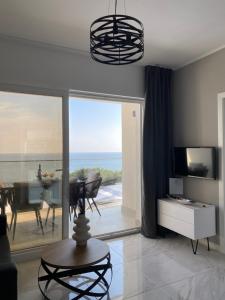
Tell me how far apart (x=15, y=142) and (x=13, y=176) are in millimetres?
437

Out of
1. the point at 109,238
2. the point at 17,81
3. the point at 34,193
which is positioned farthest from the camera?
the point at 109,238

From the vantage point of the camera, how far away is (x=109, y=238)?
3918 mm

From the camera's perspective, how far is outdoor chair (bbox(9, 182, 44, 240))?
326 centimetres

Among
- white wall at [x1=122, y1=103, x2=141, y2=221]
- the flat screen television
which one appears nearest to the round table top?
the flat screen television

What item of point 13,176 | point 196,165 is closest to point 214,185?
point 196,165

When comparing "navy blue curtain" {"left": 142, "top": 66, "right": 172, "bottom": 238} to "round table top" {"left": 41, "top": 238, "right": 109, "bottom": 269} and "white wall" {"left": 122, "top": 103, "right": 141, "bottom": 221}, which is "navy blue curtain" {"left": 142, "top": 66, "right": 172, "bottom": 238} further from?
"round table top" {"left": 41, "top": 238, "right": 109, "bottom": 269}

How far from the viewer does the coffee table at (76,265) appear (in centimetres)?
215

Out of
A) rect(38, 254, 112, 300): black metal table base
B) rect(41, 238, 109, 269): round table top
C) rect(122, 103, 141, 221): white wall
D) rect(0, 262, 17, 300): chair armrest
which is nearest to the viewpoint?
rect(0, 262, 17, 300): chair armrest

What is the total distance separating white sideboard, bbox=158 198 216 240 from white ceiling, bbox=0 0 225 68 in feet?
7.07

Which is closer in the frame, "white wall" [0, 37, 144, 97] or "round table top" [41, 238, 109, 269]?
"round table top" [41, 238, 109, 269]

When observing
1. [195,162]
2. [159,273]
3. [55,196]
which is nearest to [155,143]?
[195,162]

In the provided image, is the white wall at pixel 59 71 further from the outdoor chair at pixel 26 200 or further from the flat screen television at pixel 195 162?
the outdoor chair at pixel 26 200

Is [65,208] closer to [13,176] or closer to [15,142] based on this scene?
[13,176]

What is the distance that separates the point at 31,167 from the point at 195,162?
230 centimetres
